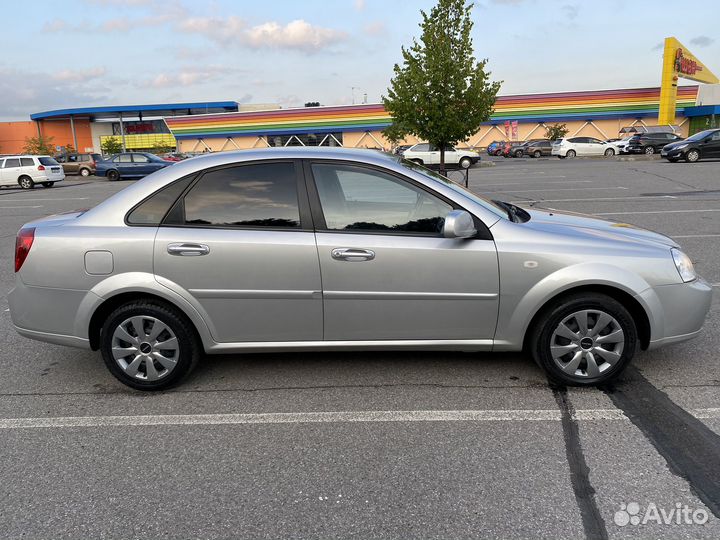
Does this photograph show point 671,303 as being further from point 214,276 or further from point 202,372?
point 202,372

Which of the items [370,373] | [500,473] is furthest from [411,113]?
[500,473]

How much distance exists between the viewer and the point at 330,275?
349cm

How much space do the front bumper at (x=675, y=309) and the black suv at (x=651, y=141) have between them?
123ft

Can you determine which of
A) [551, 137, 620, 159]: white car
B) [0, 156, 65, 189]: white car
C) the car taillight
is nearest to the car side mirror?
the car taillight

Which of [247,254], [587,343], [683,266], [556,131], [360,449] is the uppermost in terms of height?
[556,131]

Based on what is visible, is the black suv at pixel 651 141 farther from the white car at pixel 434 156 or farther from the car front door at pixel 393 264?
the car front door at pixel 393 264

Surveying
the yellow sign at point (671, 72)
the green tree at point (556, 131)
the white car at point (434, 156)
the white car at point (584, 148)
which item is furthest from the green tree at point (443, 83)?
the green tree at point (556, 131)

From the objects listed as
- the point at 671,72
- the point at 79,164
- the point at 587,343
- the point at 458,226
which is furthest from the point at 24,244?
the point at 671,72

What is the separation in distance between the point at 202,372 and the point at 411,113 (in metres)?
14.3

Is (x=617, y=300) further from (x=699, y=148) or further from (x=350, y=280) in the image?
(x=699, y=148)

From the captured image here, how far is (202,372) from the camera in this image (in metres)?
4.06

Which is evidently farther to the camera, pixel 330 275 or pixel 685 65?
pixel 685 65

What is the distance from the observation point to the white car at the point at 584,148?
1471 inches

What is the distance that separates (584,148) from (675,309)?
123 feet
